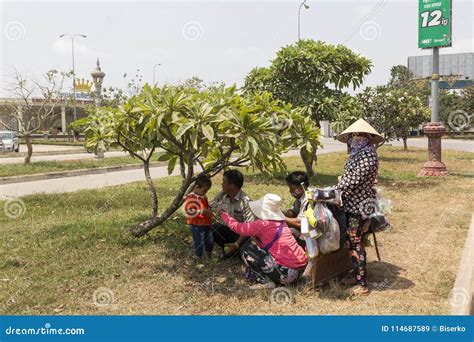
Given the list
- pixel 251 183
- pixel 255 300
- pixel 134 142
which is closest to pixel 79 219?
pixel 134 142

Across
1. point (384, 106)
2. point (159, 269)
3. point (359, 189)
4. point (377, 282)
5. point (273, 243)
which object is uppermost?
point (384, 106)

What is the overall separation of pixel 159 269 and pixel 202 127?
5.96ft

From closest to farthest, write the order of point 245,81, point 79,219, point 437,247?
1. point 437,247
2. point 79,219
3. point 245,81

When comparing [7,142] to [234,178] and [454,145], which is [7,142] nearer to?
[234,178]

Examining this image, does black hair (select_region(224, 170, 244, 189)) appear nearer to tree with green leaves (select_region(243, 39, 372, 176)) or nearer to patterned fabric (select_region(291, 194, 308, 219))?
patterned fabric (select_region(291, 194, 308, 219))

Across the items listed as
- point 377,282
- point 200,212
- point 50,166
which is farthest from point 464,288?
point 50,166

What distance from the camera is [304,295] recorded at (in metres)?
4.68

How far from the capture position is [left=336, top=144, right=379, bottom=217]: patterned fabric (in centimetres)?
469

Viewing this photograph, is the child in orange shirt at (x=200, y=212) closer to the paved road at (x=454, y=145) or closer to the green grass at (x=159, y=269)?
the green grass at (x=159, y=269)

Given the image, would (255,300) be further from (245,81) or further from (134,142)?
(245,81)

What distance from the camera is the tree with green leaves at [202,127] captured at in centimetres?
462

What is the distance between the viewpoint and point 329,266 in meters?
4.89

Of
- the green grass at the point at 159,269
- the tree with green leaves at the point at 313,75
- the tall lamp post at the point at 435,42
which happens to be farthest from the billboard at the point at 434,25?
the green grass at the point at 159,269
